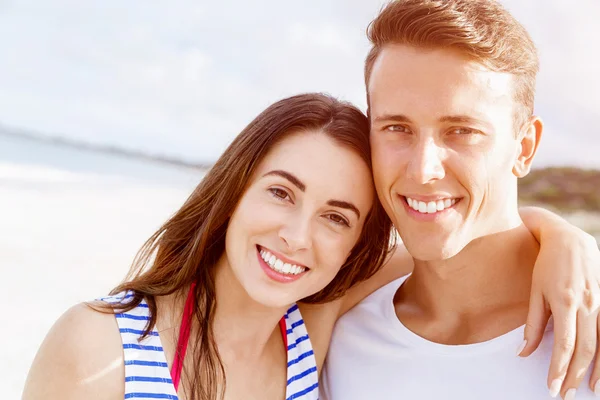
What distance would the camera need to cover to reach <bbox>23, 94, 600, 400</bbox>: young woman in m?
2.07

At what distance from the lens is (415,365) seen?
2293mm

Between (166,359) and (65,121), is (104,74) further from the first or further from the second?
(166,359)

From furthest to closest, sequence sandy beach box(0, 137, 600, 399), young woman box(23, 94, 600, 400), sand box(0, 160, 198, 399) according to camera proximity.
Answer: sandy beach box(0, 137, 600, 399)
sand box(0, 160, 198, 399)
young woman box(23, 94, 600, 400)

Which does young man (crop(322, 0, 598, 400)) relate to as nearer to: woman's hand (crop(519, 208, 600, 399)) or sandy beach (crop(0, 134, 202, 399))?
woman's hand (crop(519, 208, 600, 399))

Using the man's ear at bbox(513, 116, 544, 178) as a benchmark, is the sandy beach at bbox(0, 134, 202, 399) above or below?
above

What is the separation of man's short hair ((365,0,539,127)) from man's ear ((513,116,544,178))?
0.04 m

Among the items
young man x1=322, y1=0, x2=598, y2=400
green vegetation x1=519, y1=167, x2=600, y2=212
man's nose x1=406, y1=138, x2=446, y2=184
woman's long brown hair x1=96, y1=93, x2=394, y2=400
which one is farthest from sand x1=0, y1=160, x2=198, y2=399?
green vegetation x1=519, y1=167, x2=600, y2=212

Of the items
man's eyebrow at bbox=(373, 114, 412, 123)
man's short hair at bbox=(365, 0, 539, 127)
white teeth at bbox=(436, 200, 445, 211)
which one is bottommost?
white teeth at bbox=(436, 200, 445, 211)

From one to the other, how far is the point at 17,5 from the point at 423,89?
20538 millimetres

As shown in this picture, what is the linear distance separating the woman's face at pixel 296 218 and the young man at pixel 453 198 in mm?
154

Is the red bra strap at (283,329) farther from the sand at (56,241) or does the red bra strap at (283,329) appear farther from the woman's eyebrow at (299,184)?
the sand at (56,241)

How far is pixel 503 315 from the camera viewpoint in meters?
2.34

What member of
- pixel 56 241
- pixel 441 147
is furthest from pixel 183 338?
pixel 56 241

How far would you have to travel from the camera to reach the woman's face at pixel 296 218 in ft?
7.36
